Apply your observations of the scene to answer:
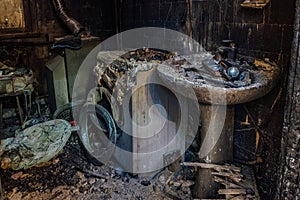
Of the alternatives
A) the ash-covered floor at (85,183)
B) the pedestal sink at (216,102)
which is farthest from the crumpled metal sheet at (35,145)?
the pedestal sink at (216,102)

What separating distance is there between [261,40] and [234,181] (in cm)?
102

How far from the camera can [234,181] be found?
2.08m

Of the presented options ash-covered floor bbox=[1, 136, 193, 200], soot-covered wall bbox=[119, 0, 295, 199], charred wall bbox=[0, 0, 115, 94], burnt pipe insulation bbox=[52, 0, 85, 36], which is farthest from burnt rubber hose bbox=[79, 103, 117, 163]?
charred wall bbox=[0, 0, 115, 94]

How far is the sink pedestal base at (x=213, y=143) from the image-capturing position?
204 centimetres

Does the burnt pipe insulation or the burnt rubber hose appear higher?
the burnt pipe insulation

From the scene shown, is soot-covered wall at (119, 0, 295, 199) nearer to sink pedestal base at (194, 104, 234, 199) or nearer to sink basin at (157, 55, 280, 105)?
sink basin at (157, 55, 280, 105)

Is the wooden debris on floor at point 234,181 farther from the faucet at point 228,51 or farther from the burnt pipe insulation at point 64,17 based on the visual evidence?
the burnt pipe insulation at point 64,17

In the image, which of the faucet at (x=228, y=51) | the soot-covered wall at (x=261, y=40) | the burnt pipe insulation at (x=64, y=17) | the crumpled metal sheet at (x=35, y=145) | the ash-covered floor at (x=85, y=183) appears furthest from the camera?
the burnt pipe insulation at (x=64, y=17)

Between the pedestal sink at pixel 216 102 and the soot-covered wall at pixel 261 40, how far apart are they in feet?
0.45

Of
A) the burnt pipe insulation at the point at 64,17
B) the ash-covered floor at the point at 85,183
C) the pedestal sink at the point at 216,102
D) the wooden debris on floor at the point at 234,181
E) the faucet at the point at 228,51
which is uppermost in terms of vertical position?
the burnt pipe insulation at the point at 64,17

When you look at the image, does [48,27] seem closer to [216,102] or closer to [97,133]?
[97,133]

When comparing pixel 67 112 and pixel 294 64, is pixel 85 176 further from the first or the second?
pixel 294 64

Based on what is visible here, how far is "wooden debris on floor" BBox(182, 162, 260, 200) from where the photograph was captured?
1.99m

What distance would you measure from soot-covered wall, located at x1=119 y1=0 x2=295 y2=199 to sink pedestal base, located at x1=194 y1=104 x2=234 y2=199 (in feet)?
0.76
